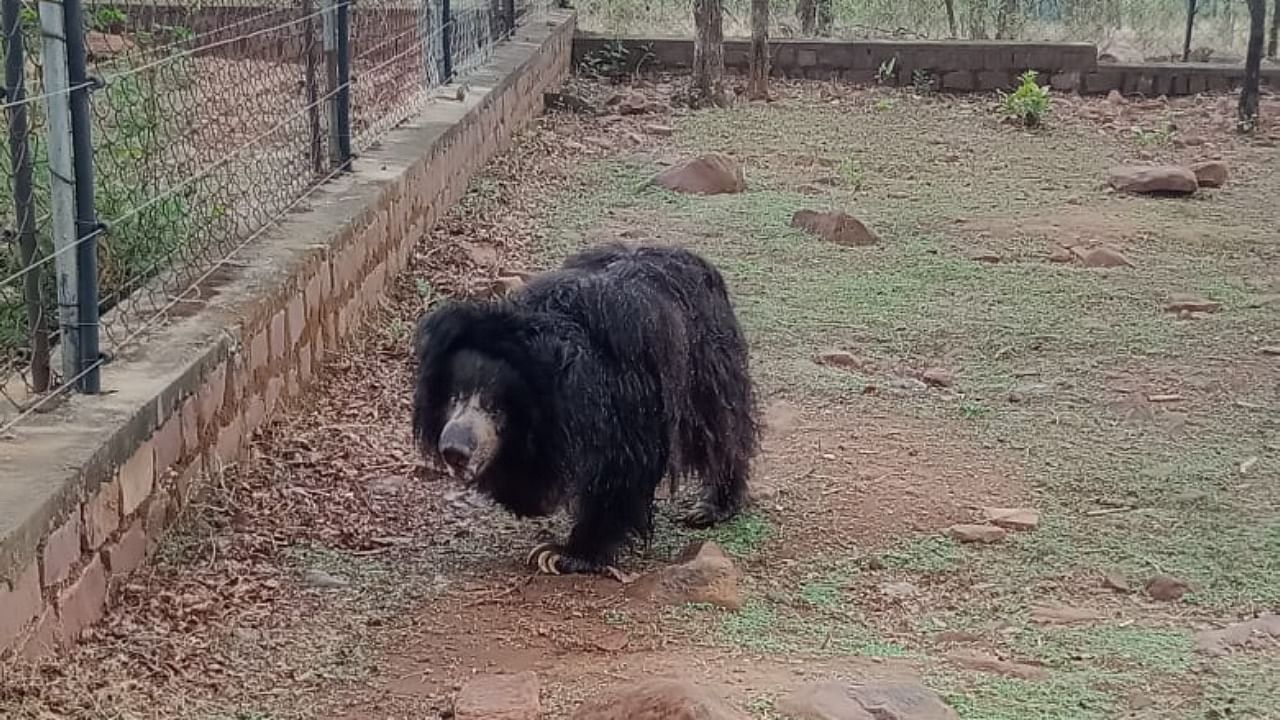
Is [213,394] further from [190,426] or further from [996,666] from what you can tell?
[996,666]

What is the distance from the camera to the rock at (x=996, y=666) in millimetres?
3480

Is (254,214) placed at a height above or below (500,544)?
above

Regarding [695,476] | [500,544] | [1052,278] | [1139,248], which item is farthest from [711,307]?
[1139,248]

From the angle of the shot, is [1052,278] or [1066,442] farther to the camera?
[1052,278]

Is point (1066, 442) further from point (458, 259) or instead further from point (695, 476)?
point (458, 259)

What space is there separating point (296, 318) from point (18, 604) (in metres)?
2.20

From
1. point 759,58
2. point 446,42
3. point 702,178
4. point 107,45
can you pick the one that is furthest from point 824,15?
point 107,45

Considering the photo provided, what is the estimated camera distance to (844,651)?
363 centimetres

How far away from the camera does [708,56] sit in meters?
12.4

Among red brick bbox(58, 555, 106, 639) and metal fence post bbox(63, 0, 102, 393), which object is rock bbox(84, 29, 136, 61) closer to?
metal fence post bbox(63, 0, 102, 393)

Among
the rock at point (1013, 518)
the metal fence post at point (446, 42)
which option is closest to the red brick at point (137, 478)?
the rock at point (1013, 518)

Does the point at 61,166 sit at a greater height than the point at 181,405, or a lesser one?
greater

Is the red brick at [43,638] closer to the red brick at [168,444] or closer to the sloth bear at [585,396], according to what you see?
the red brick at [168,444]

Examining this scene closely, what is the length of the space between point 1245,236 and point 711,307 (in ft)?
16.1
